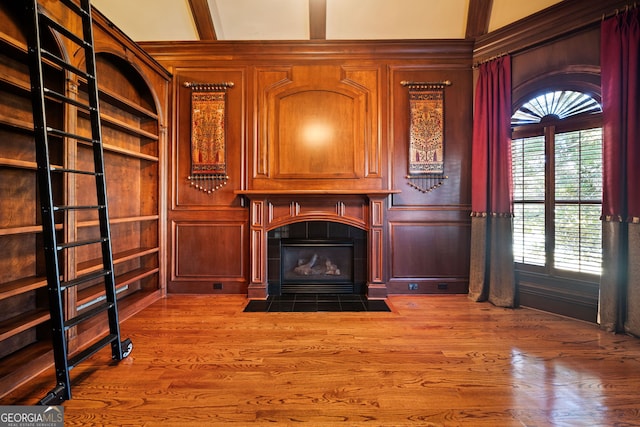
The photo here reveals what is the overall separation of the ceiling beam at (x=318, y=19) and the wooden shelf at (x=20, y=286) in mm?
3514

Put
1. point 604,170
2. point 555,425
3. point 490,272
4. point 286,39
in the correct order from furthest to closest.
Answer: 1. point 286,39
2. point 490,272
3. point 604,170
4. point 555,425

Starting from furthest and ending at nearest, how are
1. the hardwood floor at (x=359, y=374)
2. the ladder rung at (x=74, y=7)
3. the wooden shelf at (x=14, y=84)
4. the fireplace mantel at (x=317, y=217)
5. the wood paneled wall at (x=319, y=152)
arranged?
the wood paneled wall at (x=319, y=152) → the fireplace mantel at (x=317, y=217) → the ladder rung at (x=74, y=7) → the wooden shelf at (x=14, y=84) → the hardwood floor at (x=359, y=374)

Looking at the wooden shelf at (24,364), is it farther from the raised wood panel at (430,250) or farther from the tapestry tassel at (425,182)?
the tapestry tassel at (425,182)

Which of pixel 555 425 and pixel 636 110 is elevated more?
pixel 636 110

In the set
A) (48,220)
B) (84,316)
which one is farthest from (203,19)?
(84,316)

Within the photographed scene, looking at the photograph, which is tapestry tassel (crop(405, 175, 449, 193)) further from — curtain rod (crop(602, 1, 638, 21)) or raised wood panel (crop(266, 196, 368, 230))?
curtain rod (crop(602, 1, 638, 21))

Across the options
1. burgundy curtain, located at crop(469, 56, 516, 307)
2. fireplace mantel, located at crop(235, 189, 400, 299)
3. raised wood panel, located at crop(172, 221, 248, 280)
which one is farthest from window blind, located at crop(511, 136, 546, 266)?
raised wood panel, located at crop(172, 221, 248, 280)

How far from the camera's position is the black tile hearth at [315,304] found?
3.13 metres

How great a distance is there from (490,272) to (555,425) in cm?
197

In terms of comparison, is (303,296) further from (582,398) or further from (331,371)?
(582,398)

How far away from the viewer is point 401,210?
11.9ft

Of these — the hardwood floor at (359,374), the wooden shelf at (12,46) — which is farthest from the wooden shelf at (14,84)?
the hardwood floor at (359,374)

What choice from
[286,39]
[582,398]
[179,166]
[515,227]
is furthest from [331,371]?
[286,39]

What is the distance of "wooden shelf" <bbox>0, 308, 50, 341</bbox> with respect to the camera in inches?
69.2
